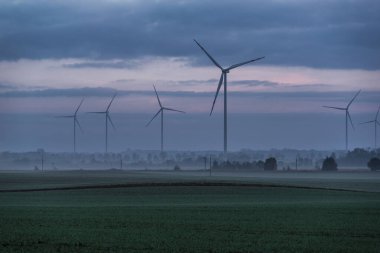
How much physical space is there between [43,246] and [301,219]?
48.8 feet

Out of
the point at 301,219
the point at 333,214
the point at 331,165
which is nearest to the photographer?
the point at 301,219

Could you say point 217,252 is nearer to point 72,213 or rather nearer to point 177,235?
point 177,235

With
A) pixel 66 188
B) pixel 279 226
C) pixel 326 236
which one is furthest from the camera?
pixel 66 188

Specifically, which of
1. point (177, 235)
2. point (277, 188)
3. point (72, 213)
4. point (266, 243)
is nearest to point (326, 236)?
point (266, 243)

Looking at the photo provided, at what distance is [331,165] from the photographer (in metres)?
151

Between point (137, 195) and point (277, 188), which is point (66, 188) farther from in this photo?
point (277, 188)

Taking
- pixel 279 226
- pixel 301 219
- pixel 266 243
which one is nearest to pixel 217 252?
pixel 266 243

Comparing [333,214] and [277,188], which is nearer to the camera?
[333,214]

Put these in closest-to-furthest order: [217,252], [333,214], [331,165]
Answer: [217,252] < [333,214] < [331,165]

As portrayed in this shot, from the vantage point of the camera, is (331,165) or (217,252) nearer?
(217,252)

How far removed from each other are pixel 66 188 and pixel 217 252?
48453mm

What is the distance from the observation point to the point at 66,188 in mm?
71625

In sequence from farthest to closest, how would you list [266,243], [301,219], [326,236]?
[301,219] < [326,236] < [266,243]

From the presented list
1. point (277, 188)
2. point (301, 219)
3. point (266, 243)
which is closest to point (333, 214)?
point (301, 219)
